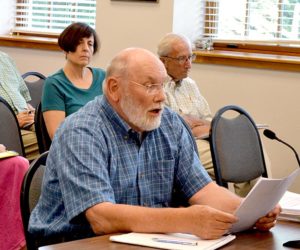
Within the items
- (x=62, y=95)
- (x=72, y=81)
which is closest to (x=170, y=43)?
(x=72, y=81)

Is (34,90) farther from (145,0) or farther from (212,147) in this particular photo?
(212,147)

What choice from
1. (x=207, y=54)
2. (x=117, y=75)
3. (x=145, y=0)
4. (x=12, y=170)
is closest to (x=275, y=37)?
(x=207, y=54)

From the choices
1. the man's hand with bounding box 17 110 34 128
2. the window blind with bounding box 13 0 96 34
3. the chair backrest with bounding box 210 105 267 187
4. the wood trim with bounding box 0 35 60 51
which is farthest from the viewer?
the window blind with bounding box 13 0 96 34

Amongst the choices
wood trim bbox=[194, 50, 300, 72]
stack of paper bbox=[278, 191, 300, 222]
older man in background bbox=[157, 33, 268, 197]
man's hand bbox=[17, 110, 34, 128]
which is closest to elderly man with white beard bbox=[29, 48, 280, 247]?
stack of paper bbox=[278, 191, 300, 222]

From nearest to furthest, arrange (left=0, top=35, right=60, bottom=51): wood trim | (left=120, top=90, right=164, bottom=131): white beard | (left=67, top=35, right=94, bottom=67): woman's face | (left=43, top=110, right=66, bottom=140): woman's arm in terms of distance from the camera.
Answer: (left=120, top=90, right=164, bottom=131): white beard → (left=43, top=110, right=66, bottom=140): woman's arm → (left=67, top=35, right=94, bottom=67): woman's face → (left=0, top=35, right=60, bottom=51): wood trim

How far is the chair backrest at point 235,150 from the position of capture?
3.37 metres

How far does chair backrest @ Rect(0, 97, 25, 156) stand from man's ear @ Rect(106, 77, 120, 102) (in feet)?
5.16

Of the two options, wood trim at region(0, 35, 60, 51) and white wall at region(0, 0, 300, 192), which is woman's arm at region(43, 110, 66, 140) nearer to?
white wall at region(0, 0, 300, 192)

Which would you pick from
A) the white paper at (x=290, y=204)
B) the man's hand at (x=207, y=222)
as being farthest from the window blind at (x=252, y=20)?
the man's hand at (x=207, y=222)

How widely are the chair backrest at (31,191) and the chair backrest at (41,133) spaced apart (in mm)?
1601

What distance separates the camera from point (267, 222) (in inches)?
82.3

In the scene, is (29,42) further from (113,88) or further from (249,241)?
(249,241)

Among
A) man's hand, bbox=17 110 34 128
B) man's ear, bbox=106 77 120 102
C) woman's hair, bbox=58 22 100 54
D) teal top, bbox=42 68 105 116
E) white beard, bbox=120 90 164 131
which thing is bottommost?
man's hand, bbox=17 110 34 128

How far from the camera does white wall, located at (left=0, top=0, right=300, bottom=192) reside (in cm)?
460
